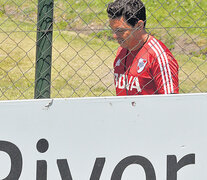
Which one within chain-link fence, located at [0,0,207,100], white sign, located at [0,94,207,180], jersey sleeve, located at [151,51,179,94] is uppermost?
chain-link fence, located at [0,0,207,100]

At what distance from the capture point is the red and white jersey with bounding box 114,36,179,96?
3582 mm

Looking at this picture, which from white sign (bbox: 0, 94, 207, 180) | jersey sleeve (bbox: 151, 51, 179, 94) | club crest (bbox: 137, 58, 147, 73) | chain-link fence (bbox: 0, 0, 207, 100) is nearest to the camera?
white sign (bbox: 0, 94, 207, 180)

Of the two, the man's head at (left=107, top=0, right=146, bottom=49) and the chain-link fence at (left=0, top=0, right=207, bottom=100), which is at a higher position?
the chain-link fence at (left=0, top=0, right=207, bottom=100)

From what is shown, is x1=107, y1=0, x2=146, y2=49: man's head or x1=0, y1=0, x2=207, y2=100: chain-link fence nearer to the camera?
x1=107, y1=0, x2=146, y2=49: man's head

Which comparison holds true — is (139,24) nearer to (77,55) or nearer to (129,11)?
(129,11)

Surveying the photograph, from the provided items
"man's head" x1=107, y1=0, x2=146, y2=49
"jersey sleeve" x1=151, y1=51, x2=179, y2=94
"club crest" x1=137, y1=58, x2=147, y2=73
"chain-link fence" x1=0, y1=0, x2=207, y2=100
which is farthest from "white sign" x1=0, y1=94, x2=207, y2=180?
→ "chain-link fence" x1=0, y1=0, x2=207, y2=100

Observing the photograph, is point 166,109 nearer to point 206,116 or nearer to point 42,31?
point 206,116

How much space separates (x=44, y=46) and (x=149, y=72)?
76 cm

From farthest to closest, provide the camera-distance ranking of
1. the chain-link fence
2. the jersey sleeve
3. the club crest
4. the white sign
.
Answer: the chain-link fence, the club crest, the jersey sleeve, the white sign

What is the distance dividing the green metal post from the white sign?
460 mm

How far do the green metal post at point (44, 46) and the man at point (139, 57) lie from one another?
0.47 meters

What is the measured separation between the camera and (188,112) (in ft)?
11.1

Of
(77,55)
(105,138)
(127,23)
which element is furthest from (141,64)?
(77,55)

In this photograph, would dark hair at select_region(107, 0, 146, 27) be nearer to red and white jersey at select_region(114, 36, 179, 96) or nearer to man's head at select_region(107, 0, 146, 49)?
man's head at select_region(107, 0, 146, 49)
